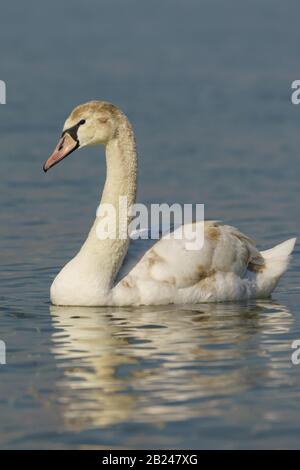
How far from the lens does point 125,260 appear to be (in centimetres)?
1396

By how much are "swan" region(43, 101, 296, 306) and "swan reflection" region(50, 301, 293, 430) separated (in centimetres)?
16

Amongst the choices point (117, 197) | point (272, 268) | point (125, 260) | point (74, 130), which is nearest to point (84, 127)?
point (74, 130)

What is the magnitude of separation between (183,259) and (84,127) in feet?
5.08

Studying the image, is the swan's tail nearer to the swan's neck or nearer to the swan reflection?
the swan reflection

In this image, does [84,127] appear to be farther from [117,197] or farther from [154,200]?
[154,200]

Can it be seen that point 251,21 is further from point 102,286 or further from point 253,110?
point 102,286

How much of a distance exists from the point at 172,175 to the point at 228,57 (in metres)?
11.8

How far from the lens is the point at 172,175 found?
20.5 m

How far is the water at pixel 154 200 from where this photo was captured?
33.6ft

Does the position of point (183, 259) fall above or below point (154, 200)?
below

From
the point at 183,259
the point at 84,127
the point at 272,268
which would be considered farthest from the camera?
the point at 272,268

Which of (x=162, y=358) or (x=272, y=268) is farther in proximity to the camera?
(x=272, y=268)

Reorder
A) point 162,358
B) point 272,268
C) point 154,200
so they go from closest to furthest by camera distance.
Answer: point 162,358 → point 272,268 → point 154,200

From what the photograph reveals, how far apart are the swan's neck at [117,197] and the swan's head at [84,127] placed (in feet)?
0.54
